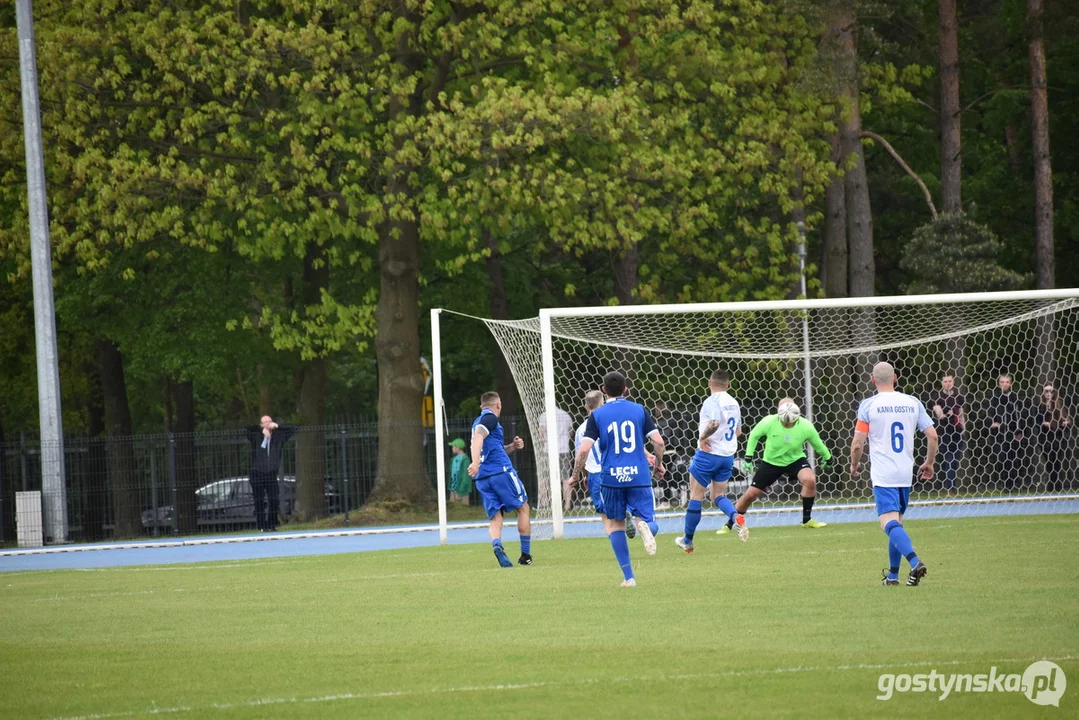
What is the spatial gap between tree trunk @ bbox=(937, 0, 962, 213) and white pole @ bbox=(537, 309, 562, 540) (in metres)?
13.6

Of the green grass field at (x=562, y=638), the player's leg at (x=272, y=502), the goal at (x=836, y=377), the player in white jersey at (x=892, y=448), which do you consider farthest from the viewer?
the player's leg at (x=272, y=502)

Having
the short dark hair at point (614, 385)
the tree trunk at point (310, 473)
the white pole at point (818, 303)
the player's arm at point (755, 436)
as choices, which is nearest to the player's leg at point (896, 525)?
the short dark hair at point (614, 385)

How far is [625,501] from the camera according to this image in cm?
1299

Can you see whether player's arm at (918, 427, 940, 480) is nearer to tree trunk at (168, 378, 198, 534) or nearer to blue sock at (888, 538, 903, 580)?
blue sock at (888, 538, 903, 580)

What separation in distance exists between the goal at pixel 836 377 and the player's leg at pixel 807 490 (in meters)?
1.36

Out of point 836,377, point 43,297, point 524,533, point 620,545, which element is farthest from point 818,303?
point 43,297

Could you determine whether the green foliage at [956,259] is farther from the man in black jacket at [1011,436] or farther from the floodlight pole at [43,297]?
the floodlight pole at [43,297]

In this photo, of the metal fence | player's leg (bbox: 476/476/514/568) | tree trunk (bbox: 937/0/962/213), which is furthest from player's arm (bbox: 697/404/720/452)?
tree trunk (bbox: 937/0/962/213)

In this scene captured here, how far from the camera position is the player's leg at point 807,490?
19.7 metres

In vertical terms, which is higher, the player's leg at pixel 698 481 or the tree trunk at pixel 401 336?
the tree trunk at pixel 401 336

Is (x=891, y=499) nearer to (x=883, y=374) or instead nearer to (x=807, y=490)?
(x=883, y=374)

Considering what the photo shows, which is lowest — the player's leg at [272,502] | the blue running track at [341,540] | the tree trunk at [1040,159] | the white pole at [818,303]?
the blue running track at [341,540]

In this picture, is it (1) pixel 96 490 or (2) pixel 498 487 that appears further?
(1) pixel 96 490

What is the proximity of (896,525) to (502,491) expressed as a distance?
5162 mm
